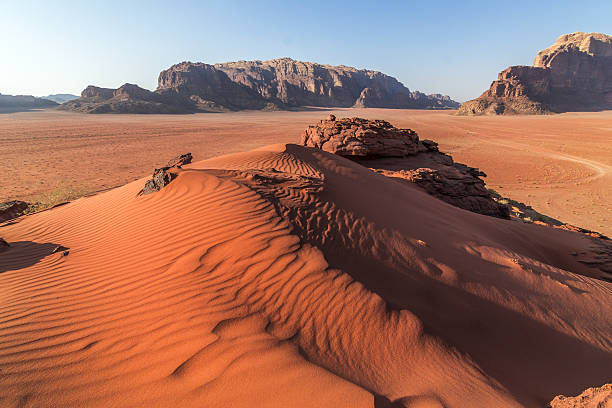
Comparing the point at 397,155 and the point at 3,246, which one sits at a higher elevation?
the point at 397,155

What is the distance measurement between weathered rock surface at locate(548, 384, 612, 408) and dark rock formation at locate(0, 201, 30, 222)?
10895 millimetres

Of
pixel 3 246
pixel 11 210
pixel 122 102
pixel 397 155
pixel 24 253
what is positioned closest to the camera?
pixel 24 253

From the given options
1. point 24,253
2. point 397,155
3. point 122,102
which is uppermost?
point 122,102

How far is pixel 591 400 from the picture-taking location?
1.69 m

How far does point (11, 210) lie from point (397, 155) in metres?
13.3

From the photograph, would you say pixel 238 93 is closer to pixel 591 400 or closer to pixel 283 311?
pixel 283 311

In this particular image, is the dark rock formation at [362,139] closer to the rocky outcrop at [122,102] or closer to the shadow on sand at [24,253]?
the shadow on sand at [24,253]

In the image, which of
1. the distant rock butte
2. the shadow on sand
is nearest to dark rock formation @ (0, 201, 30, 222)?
the shadow on sand

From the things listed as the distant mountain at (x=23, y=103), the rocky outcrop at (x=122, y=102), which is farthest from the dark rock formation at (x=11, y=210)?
the distant mountain at (x=23, y=103)

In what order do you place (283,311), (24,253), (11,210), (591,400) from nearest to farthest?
(591,400), (283,311), (24,253), (11,210)

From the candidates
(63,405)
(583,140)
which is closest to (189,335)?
→ (63,405)

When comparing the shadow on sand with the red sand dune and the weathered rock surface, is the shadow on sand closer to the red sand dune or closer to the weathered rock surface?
the red sand dune

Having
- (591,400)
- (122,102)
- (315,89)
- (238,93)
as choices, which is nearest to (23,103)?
(122,102)

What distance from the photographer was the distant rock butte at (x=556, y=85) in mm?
79000
